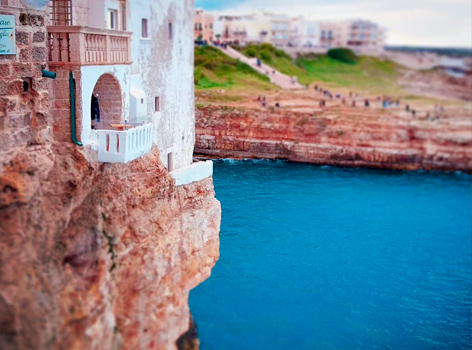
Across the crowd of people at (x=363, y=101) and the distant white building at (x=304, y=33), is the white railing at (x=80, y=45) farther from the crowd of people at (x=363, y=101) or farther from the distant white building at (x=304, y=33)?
the distant white building at (x=304, y=33)

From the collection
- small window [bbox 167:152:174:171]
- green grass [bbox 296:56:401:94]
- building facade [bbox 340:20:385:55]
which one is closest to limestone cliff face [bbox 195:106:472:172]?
small window [bbox 167:152:174:171]

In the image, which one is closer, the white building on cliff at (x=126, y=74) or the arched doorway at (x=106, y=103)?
the white building on cliff at (x=126, y=74)

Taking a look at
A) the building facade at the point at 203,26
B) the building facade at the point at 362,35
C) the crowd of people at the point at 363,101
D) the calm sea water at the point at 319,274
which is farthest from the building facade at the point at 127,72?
the building facade at the point at 362,35

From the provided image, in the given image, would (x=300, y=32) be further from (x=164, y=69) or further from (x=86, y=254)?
(x=86, y=254)

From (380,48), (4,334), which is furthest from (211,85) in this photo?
(380,48)

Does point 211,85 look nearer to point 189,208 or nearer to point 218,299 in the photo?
point 189,208

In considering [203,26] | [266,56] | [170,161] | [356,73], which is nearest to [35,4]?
[170,161]
